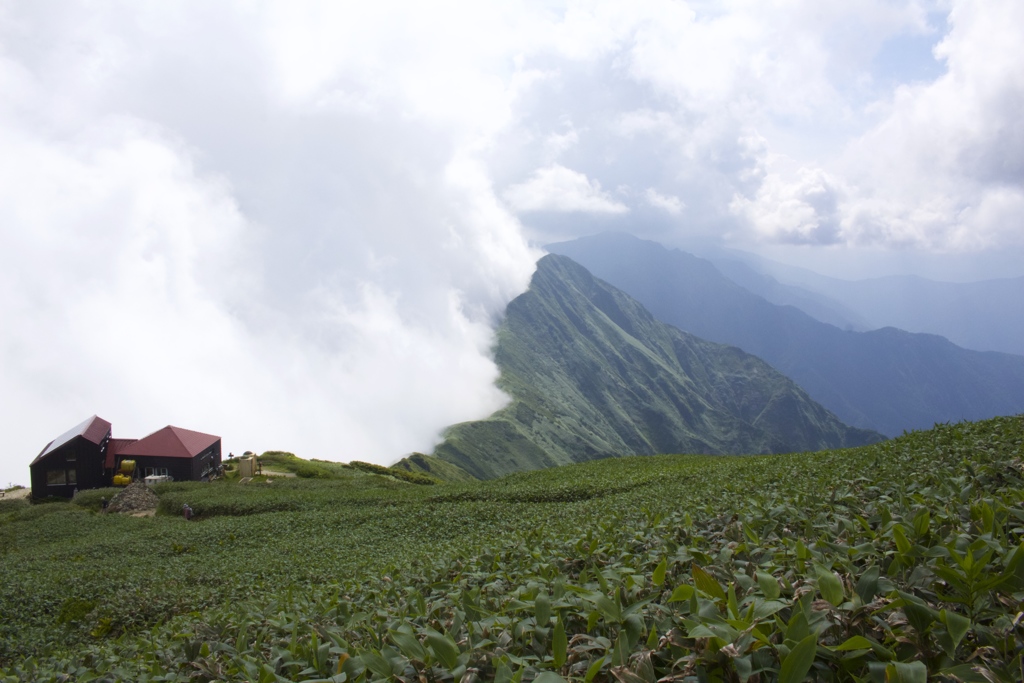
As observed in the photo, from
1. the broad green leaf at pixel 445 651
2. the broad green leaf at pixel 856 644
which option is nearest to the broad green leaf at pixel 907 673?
the broad green leaf at pixel 856 644

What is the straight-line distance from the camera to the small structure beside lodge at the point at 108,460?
55469 millimetres

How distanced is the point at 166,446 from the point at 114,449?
5.86m

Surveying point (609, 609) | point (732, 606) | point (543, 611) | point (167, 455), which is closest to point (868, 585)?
point (732, 606)

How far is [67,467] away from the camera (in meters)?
55.8

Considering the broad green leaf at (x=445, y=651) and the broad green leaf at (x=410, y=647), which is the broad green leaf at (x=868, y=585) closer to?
the broad green leaf at (x=445, y=651)

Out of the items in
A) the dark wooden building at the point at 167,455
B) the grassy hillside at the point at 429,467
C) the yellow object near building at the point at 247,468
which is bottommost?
the grassy hillside at the point at 429,467

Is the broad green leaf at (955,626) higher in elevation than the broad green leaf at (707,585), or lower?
lower

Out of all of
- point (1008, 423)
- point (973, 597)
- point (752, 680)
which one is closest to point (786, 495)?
point (973, 597)

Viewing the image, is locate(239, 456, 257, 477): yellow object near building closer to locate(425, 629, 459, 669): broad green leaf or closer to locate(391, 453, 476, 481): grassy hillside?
locate(425, 629, 459, 669): broad green leaf

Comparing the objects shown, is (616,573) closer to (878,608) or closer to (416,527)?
(878,608)

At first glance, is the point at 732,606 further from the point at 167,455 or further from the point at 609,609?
the point at 167,455

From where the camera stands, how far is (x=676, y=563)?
19.7 ft

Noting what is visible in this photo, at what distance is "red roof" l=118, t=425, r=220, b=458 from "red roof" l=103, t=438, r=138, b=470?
0.57 m

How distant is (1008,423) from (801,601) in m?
14.3
